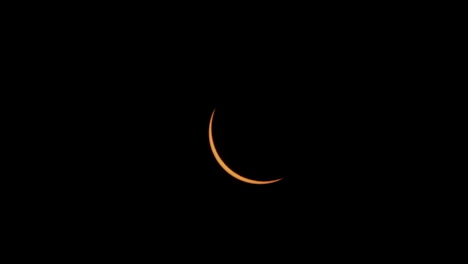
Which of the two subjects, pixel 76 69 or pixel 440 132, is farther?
pixel 440 132

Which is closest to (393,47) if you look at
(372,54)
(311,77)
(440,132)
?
(372,54)

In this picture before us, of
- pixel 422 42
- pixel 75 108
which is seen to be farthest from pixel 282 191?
pixel 75 108

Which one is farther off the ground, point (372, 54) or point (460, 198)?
point (372, 54)

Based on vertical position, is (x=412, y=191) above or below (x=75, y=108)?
below

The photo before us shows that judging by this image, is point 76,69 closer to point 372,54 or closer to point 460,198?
point 372,54

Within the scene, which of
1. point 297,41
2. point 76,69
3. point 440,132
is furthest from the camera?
point 440,132

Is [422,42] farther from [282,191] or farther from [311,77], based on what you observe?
[282,191]

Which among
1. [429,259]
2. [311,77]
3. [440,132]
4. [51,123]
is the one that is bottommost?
[429,259]

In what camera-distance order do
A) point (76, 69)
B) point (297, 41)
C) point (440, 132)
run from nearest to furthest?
A: point (76, 69) → point (297, 41) → point (440, 132)

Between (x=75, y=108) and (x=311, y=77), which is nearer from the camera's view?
(x=75, y=108)
